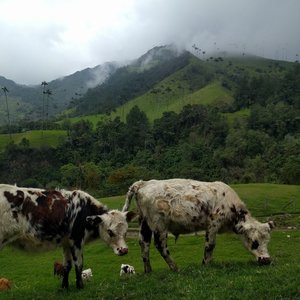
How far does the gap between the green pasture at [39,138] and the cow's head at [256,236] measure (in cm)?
15272

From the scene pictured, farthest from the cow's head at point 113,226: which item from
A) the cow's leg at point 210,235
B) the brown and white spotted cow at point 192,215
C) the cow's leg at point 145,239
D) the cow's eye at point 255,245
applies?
the cow's eye at point 255,245

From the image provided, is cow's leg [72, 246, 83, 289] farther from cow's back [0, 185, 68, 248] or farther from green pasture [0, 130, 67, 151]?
green pasture [0, 130, 67, 151]

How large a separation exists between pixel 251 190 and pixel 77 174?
6182cm

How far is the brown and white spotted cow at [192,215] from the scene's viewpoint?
1581 cm

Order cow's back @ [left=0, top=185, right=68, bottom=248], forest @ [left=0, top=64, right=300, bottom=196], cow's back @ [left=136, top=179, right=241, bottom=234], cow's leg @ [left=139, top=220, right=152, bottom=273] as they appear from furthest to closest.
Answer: forest @ [left=0, top=64, right=300, bottom=196], cow's leg @ [left=139, top=220, right=152, bottom=273], cow's back @ [left=136, top=179, right=241, bottom=234], cow's back @ [left=0, top=185, right=68, bottom=248]

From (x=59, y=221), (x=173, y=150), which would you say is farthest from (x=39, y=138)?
(x=59, y=221)

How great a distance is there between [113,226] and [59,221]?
5.74 ft

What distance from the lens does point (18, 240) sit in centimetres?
1362

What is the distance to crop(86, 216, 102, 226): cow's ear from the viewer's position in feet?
47.7

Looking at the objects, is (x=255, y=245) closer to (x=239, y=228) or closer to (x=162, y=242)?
(x=239, y=228)

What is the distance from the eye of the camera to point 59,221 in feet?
46.5

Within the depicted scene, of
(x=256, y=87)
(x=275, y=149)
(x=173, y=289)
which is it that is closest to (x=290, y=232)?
(x=173, y=289)

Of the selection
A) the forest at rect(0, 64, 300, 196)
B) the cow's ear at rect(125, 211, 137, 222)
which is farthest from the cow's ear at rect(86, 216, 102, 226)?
the forest at rect(0, 64, 300, 196)

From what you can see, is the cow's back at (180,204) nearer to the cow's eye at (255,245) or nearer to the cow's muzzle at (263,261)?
the cow's eye at (255,245)
